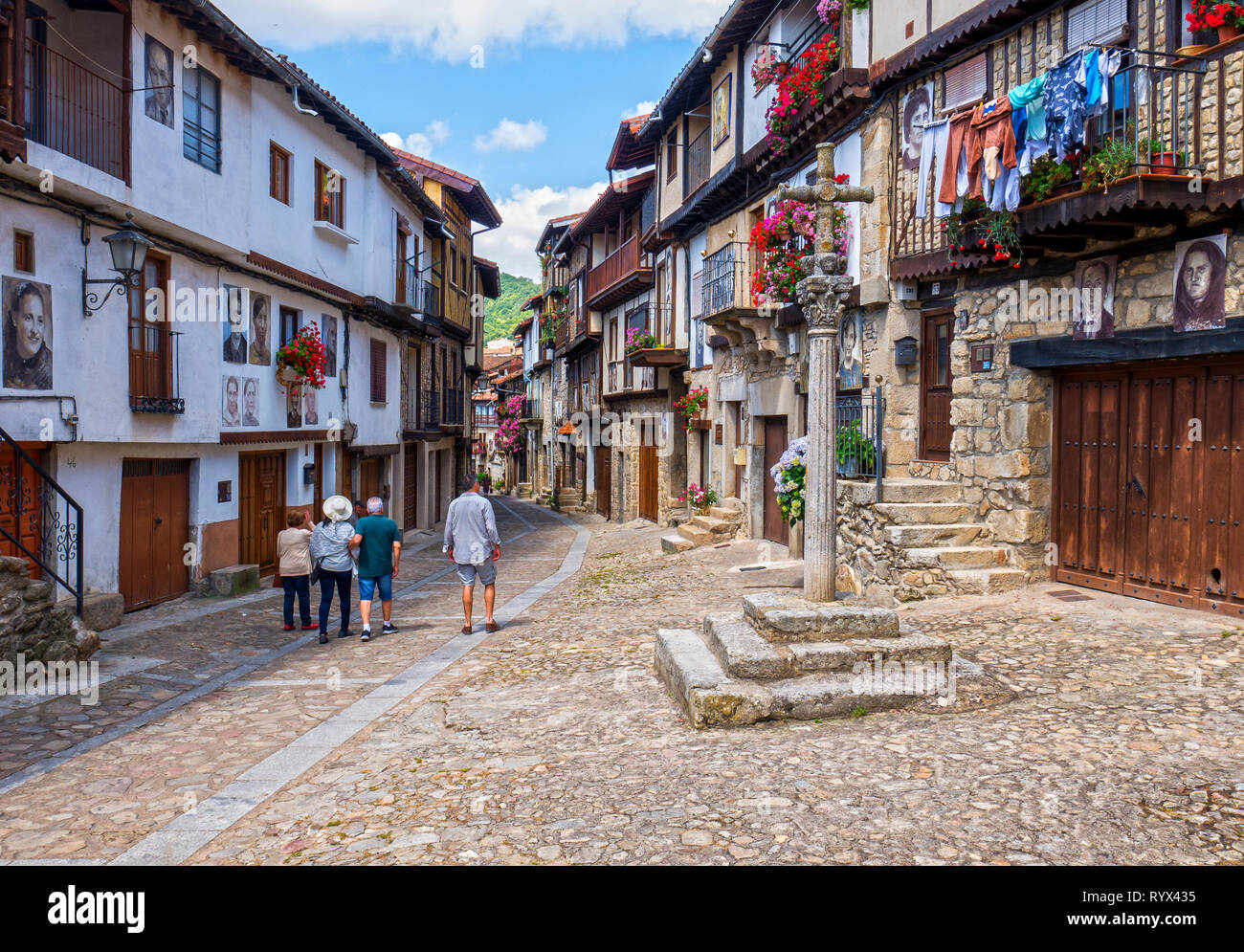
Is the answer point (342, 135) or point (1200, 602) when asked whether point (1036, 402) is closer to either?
point (1200, 602)

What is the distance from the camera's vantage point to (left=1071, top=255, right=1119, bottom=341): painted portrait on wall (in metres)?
7.98

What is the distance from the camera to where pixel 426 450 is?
25.5 metres

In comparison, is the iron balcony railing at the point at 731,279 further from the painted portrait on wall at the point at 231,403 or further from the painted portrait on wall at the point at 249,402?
the painted portrait on wall at the point at 231,403

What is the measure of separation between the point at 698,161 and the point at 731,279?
451 cm

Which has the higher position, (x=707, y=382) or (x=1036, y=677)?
(x=707, y=382)

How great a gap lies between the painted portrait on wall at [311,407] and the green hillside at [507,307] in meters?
72.8

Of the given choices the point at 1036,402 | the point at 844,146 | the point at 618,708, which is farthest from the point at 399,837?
the point at 844,146

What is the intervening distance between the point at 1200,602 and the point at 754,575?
17.7 ft

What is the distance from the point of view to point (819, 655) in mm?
5688

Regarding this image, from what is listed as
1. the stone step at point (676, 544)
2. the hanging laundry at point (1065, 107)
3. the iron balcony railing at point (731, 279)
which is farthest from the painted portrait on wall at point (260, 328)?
the hanging laundry at point (1065, 107)

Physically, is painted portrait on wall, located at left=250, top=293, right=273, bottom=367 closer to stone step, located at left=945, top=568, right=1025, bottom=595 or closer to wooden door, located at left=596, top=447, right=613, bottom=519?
stone step, located at left=945, top=568, right=1025, bottom=595

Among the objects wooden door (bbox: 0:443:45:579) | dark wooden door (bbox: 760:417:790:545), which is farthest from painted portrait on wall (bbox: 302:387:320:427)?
dark wooden door (bbox: 760:417:790:545)

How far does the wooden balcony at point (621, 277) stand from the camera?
23.4 m

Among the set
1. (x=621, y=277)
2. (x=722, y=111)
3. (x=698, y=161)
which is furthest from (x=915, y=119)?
(x=621, y=277)
